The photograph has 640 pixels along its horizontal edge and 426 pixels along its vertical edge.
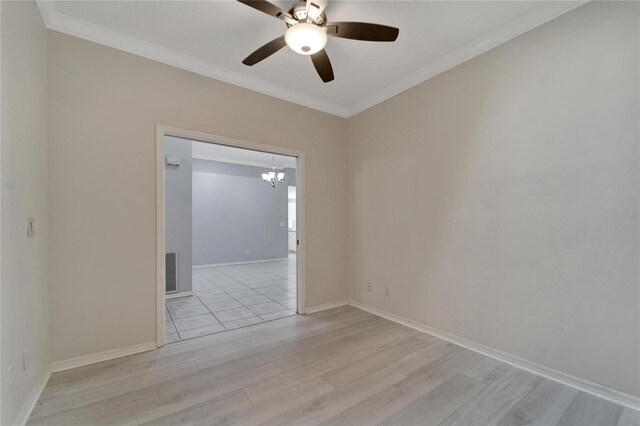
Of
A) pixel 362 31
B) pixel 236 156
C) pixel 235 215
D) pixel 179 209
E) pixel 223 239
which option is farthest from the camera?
pixel 235 215

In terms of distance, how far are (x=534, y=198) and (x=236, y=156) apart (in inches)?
268

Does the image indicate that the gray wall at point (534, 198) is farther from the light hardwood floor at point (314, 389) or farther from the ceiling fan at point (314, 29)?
the ceiling fan at point (314, 29)

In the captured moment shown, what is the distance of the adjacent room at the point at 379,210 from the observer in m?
1.77

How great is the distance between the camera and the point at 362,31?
1.94 m

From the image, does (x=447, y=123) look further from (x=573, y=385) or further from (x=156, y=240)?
(x=156, y=240)

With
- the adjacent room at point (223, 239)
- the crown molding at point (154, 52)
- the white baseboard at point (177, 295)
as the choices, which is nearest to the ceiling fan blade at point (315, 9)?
the crown molding at point (154, 52)

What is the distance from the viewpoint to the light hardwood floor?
1684 mm

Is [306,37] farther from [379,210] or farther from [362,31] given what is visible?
[379,210]

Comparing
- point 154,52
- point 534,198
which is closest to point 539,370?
point 534,198

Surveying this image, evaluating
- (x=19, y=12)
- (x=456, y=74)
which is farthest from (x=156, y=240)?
→ (x=456, y=74)

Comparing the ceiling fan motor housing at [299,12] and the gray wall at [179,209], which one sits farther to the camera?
the gray wall at [179,209]

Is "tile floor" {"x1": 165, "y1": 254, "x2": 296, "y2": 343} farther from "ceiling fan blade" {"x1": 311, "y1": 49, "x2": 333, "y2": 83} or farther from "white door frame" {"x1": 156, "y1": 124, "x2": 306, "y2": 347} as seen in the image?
"ceiling fan blade" {"x1": 311, "y1": 49, "x2": 333, "y2": 83}

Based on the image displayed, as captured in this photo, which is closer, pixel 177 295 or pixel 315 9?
pixel 315 9

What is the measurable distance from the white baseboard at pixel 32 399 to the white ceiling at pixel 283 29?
111 inches
